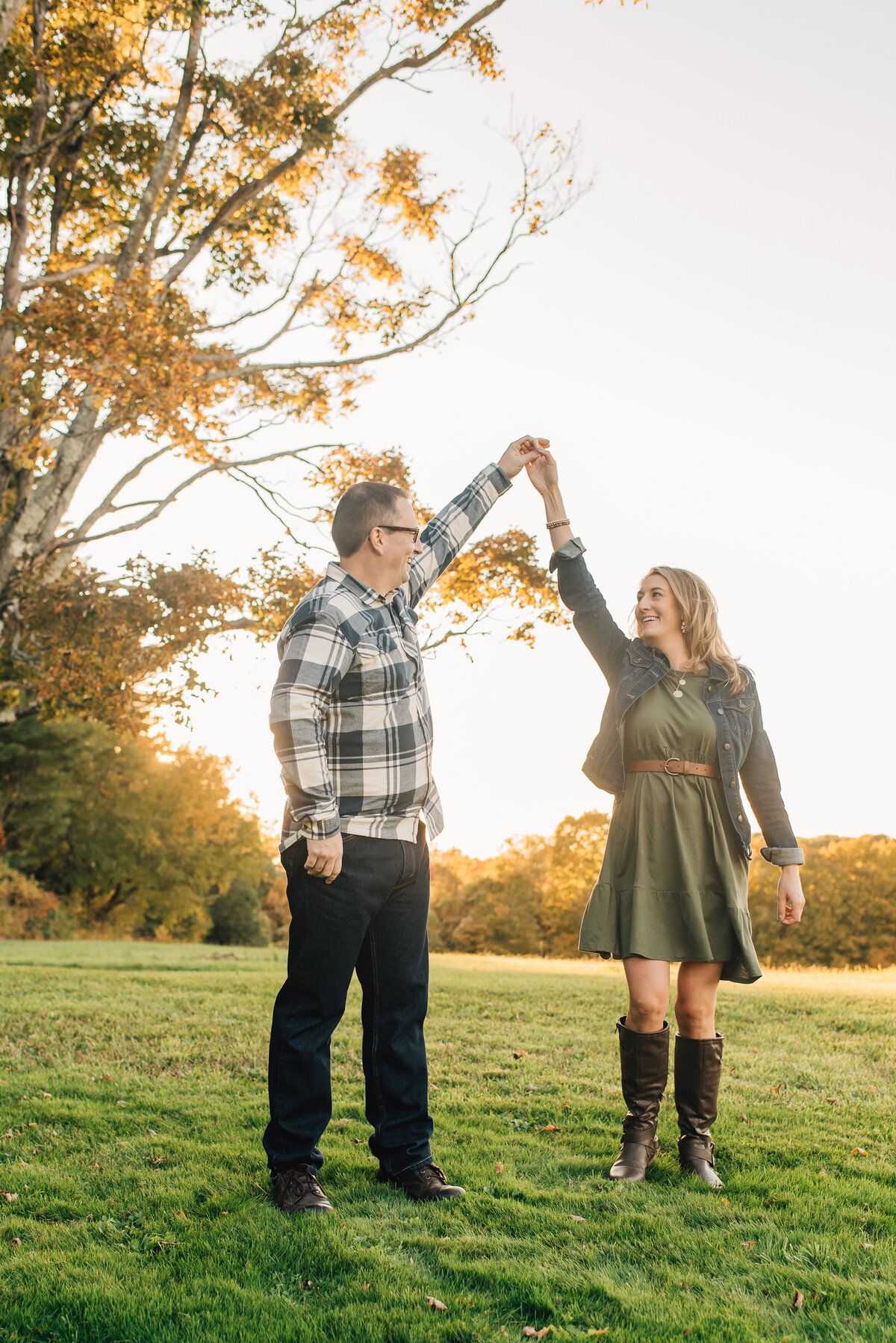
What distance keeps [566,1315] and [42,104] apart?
38.4 ft

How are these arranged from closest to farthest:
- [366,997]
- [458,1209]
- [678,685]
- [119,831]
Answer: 1. [458,1209]
2. [366,997]
3. [678,685]
4. [119,831]

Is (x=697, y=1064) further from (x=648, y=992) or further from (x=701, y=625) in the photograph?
(x=701, y=625)

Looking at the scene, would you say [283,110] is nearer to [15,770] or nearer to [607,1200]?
[607,1200]

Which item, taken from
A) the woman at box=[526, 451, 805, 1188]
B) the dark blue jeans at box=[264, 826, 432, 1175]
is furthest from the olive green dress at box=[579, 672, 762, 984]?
the dark blue jeans at box=[264, 826, 432, 1175]

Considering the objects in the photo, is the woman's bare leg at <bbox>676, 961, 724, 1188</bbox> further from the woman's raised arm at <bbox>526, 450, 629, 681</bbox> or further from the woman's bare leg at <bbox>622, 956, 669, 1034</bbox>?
the woman's raised arm at <bbox>526, 450, 629, 681</bbox>

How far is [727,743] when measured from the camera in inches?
147

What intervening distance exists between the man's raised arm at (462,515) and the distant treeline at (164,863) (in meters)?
27.1

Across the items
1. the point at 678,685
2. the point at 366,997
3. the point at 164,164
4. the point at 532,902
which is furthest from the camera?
the point at 532,902

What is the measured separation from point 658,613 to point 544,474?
2.71 feet

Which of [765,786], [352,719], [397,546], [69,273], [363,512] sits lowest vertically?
[765,786]

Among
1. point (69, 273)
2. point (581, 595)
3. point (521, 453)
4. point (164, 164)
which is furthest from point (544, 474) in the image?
A: point (164, 164)

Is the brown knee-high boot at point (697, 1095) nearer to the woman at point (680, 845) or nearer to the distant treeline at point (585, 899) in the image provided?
the woman at point (680, 845)

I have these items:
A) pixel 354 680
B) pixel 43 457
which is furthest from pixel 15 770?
pixel 354 680

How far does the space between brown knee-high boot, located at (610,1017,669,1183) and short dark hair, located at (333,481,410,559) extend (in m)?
2.10
